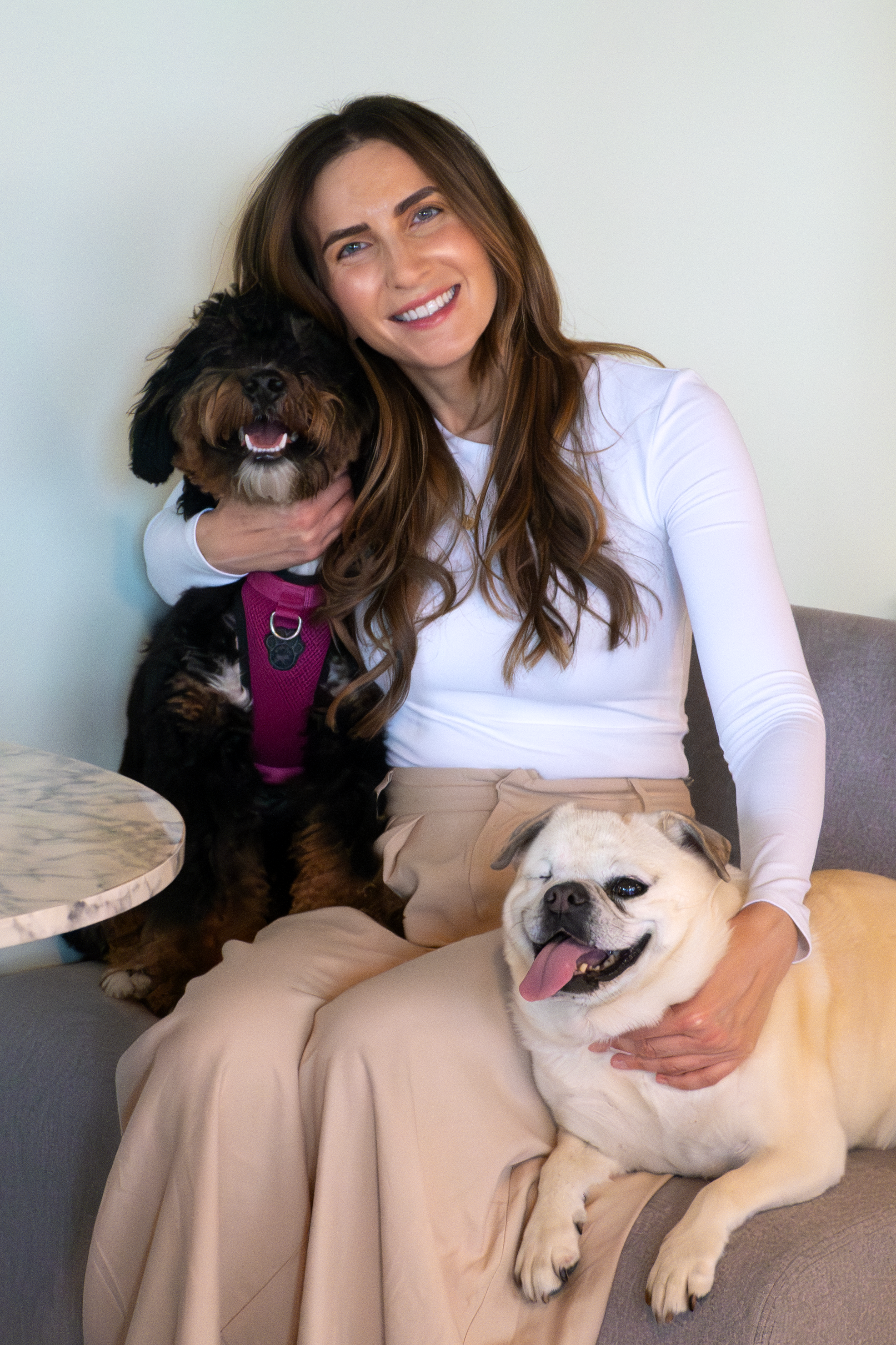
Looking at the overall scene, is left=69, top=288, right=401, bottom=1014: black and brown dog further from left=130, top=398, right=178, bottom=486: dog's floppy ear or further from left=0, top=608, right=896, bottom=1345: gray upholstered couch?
left=0, top=608, right=896, bottom=1345: gray upholstered couch

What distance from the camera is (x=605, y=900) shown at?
1.19 meters

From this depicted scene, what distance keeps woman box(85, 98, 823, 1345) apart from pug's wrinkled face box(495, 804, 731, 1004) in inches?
2.4

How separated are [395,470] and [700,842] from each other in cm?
74

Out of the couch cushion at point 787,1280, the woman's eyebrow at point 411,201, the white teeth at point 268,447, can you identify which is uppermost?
the woman's eyebrow at point 411,201

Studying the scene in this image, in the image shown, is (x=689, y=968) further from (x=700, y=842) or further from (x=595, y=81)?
(x=595, y=81)

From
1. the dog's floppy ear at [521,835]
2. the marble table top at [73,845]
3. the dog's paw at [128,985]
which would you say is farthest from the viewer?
the dog's paw at [128,985]

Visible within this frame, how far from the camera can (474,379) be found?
5.54ft

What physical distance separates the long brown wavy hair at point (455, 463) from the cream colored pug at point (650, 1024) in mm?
388

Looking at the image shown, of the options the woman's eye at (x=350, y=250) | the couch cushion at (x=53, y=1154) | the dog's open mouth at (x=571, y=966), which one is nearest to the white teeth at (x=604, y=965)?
the dog's open mouth at (x=571, y=966)

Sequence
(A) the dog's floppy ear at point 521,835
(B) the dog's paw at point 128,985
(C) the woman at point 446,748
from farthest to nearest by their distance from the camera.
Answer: (B) the dog's paw at point 128,985
(A) the dog's floppy ear at point 521,835
(C) the woman at point 446,748

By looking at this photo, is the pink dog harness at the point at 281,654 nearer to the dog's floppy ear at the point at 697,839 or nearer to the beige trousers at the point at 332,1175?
the beige trousers at the point at 332,1175

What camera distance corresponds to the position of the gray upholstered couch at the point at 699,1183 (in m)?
1.08

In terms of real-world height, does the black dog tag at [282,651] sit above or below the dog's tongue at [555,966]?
above

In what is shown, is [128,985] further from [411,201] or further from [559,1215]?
[411,201]
